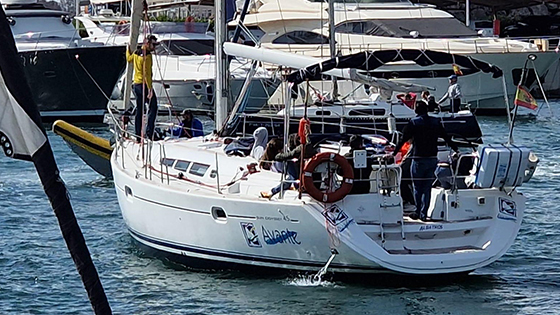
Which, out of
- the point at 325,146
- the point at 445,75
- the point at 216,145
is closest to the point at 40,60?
the point at 445,75

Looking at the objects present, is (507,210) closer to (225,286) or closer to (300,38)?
(225,286)

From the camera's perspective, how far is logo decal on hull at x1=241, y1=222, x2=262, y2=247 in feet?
41.2

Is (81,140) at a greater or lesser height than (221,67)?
lesser

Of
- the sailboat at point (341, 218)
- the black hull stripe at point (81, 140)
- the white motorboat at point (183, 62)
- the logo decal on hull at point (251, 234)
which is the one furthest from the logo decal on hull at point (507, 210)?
the white motorboat at point (183, 62)

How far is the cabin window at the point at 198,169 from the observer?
557 inches

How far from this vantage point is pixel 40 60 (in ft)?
109

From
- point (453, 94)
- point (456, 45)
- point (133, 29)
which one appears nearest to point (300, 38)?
point (456, 45)

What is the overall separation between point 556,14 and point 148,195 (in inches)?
2042

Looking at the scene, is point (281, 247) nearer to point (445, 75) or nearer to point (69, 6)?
point (445, 75)

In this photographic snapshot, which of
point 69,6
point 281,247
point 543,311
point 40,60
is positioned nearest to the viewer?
point 543,311

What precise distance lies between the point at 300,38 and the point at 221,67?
21.3 metres

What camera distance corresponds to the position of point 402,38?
35.9m

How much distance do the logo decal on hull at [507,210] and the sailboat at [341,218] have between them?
1 centimetres

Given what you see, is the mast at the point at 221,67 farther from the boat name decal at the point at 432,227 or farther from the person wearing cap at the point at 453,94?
the person wearing cap at the point at 453,94
